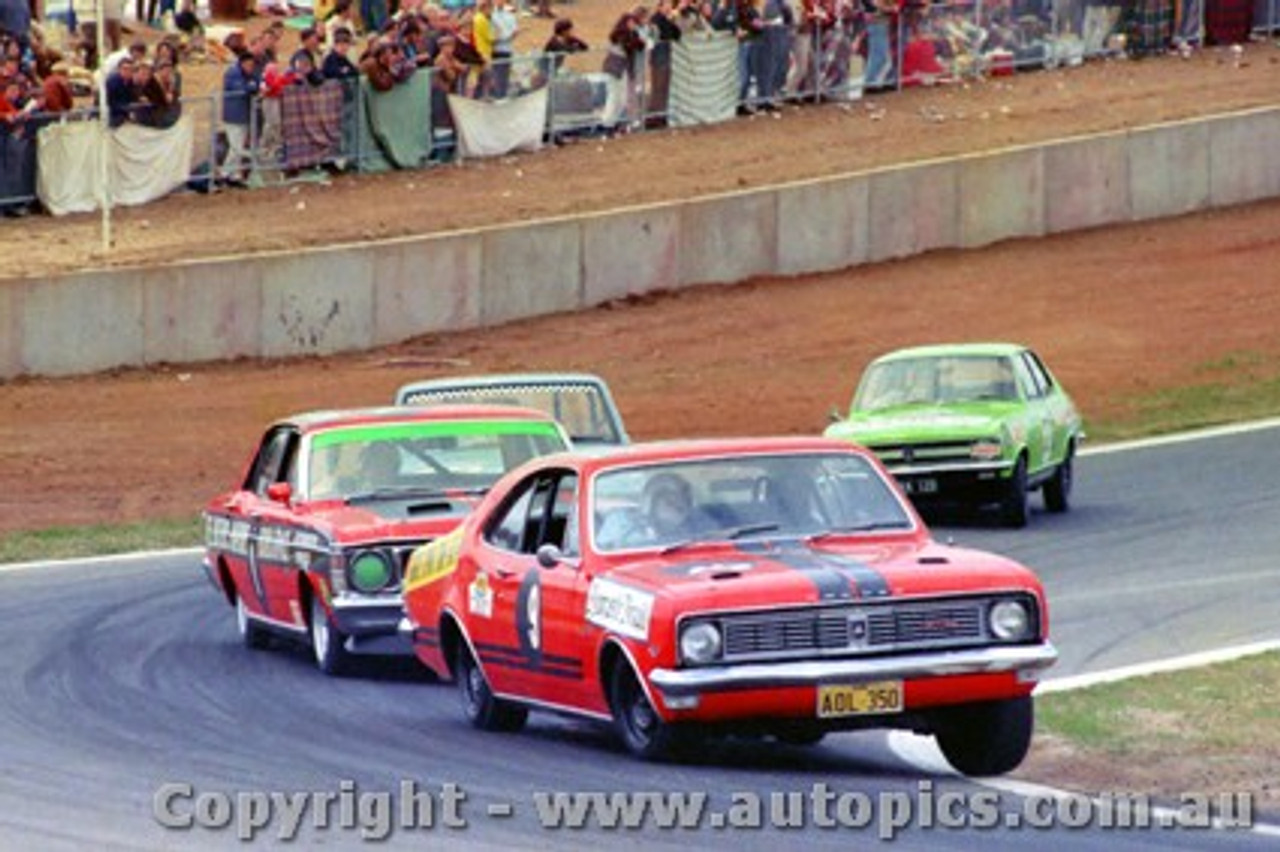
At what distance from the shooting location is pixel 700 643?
42.4ft

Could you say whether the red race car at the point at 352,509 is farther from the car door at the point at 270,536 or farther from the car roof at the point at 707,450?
the car roof at the point at 707,450

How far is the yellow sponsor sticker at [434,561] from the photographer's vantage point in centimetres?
1539

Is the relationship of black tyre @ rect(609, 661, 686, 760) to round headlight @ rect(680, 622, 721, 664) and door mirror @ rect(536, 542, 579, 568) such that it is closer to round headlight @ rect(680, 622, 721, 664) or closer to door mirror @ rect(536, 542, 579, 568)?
round headlight @ rect(680, 622, 721, 664)

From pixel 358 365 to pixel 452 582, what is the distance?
65.0ft

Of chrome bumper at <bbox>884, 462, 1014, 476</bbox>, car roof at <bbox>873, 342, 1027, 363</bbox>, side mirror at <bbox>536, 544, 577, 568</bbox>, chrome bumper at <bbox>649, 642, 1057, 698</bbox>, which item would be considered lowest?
chrome bumper at <bbox>884, 462, 1014, 476</bbox>

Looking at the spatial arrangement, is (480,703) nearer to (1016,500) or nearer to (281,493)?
(281,493)

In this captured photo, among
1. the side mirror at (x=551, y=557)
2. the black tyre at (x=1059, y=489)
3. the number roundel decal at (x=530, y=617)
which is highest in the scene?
the side mirror at (x=551, y=557)

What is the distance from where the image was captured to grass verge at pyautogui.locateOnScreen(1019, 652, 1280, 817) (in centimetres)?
1327

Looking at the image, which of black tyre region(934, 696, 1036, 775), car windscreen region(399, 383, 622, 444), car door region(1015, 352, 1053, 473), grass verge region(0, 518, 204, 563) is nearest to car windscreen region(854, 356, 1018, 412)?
car door region(1015, 352, 1053, 473)

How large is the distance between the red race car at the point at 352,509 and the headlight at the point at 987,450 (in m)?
6.88

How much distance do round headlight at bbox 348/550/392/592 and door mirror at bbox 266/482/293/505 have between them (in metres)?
1.14

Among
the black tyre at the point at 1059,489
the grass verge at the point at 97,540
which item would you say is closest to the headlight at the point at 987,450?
the black tyre at the point at 1059,489

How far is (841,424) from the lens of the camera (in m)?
25.7

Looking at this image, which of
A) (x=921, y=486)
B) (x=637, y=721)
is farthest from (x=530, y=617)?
(x=921, y=486)
